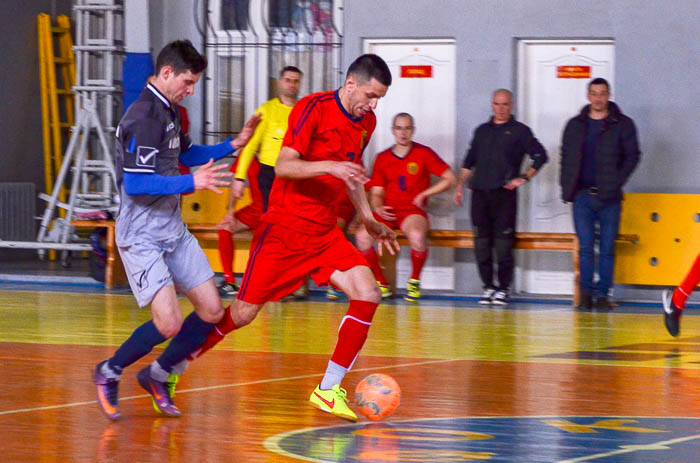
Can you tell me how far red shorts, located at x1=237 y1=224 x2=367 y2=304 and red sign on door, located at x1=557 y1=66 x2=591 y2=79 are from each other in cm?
706

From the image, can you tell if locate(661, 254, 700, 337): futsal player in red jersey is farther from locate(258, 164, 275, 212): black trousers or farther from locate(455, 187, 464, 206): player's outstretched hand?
locate(258, 164, 275, 212): black trousers

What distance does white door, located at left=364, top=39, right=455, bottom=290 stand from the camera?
1270cm

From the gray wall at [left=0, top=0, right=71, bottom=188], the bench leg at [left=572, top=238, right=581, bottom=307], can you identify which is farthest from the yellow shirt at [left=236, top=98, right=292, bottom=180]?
the gray wall at [left=0, top=0, right=71, bottom=188]

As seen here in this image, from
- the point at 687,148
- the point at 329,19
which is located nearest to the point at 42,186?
the point at 329,19

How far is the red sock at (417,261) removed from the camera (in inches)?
471

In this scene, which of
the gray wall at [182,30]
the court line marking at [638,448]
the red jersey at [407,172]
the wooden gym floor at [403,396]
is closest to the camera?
the court line marking at [638,448]

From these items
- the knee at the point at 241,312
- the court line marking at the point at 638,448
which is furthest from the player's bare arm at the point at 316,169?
the court line marking at the point at 638,448

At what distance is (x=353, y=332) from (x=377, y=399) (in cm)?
37

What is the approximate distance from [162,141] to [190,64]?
40cm

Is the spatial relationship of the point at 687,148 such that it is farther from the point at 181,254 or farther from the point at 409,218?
the point at 181,254

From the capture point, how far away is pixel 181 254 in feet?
19.0

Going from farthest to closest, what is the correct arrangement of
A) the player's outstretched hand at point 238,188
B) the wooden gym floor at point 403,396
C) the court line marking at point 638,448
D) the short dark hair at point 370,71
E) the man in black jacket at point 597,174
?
1. the man in black jacket at point 597,174
2. the player's outstretched hand at point 238,188
3. the short dark hair at point 370,71
4. the wooden gym floor at point 403,396
5. the court line marking at point 638,448

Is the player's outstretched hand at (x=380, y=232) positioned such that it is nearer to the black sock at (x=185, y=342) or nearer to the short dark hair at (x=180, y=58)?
the black sock at (x=185, y=342)

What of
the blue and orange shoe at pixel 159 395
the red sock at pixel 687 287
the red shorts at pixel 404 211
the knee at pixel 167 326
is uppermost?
the red shorts at pixel 404 211
